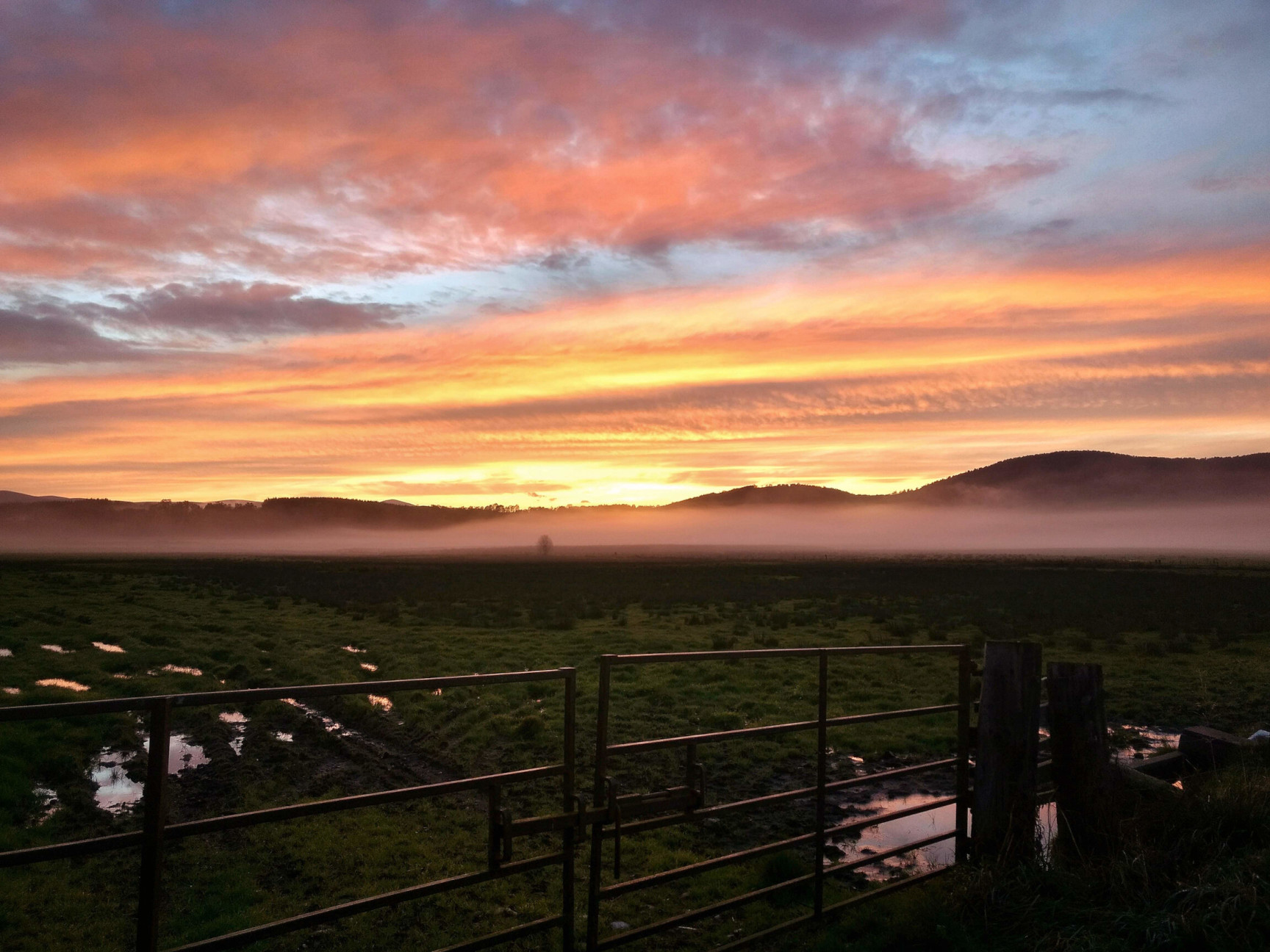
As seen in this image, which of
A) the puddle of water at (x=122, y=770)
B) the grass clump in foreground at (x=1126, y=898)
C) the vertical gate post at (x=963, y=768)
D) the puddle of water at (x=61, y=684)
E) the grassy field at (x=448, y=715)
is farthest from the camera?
the puddle of water at (x=61, y=684)

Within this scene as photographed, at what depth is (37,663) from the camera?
19.3 m

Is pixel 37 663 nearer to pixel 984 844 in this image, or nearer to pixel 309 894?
pixel 309 894

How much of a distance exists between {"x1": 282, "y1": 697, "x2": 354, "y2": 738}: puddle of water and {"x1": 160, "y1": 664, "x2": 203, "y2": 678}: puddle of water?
15.8 ft

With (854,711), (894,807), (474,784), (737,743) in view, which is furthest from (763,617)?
(474,784)

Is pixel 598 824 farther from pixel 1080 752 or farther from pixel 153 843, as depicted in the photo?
pixel 1080 752

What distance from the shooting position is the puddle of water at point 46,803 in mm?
8938

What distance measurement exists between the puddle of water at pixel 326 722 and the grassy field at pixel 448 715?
0.20m

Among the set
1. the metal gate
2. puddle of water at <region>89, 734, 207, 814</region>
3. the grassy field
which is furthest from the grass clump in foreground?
puddle of water at <region>89, 734, 207, 814</region>

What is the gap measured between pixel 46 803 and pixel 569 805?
7.87 metres

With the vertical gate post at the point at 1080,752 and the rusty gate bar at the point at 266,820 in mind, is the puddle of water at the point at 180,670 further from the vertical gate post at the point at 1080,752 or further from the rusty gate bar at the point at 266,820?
the vertical gate post at the point at 1080,752

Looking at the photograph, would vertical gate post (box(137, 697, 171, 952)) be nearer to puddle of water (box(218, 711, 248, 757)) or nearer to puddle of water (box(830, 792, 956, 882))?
puddle of water (box(830, 792, 956, 882))

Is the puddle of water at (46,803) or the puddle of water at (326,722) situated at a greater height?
the puddle of water at (46,803)

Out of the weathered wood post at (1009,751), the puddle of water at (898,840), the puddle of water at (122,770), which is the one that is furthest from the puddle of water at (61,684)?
the weathered wood post at (1009,751)

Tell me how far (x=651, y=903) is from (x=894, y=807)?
160 inches
